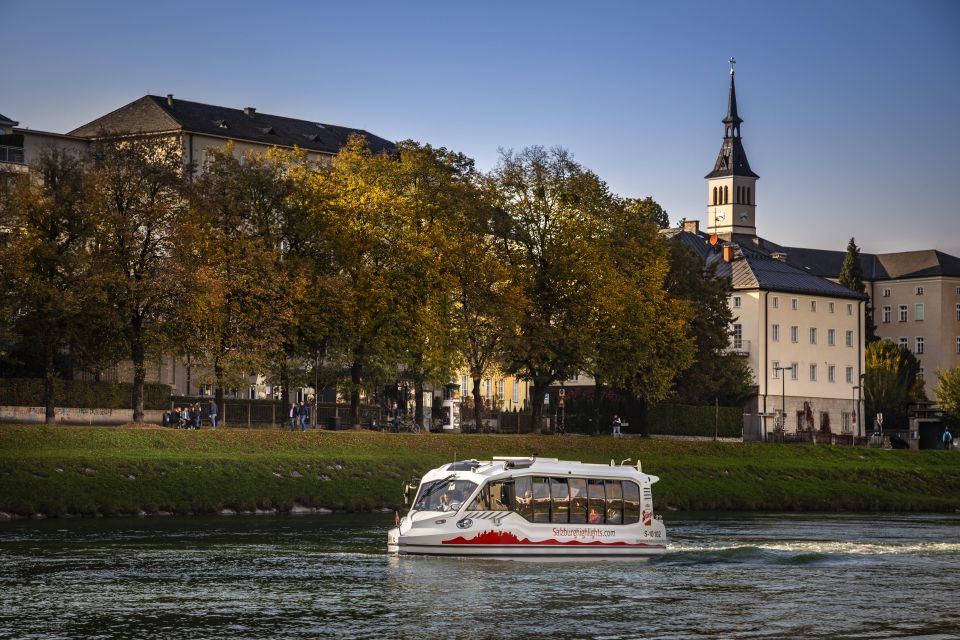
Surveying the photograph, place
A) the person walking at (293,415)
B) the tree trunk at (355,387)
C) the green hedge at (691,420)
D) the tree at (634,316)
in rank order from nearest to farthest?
the tree trunk at (355,387)
the person walking at (293,415)
the tree at (634,316)
the green hedge at (691,420)

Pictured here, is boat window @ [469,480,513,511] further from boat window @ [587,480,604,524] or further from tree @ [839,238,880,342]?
tree @ [839,238,880,342]

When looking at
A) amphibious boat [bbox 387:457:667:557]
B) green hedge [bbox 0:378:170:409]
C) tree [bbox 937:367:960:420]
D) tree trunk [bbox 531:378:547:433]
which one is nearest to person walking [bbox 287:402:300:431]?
green hedge [bbox 0:378:170:409]

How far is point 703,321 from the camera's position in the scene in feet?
351

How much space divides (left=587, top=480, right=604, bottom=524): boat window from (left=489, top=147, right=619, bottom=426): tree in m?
44.6

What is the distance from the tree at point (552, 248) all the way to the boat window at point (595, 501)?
44585 millimetres

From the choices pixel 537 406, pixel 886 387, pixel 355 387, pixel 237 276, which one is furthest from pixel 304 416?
pixel 886 387

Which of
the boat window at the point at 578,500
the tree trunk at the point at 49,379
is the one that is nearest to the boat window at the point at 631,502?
the boat window at the point at 578,500

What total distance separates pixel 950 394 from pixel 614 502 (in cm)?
10309

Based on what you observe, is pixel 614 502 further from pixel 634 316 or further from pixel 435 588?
Result: pixel 634 316

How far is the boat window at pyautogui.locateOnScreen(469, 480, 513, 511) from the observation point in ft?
152

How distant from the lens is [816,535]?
59.2 m

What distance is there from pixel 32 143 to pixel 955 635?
300 ft

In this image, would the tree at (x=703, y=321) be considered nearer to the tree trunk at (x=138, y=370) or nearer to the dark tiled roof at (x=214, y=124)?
the dark tiled roof at (x=214, y=124)

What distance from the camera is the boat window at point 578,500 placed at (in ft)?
157
